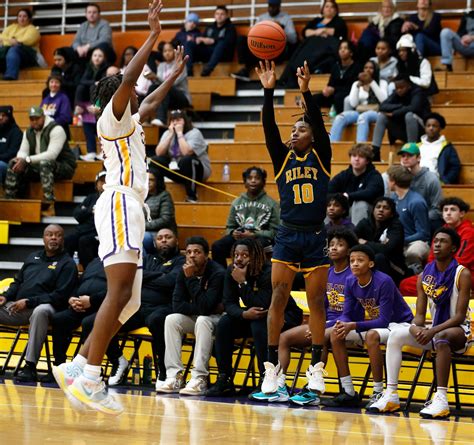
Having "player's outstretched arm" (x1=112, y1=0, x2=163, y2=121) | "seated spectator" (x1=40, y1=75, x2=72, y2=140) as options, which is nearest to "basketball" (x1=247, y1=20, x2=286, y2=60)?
"player's outstretched arm" (x1=112, y1=0, x2=163, y2=121)

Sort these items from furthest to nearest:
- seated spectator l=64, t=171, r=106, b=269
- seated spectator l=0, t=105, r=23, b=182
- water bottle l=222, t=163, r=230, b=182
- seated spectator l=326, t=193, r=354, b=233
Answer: seated spectator l=0, t=105, r=23, b=182, water bottle l=222, t=163, r=230, b=182, seated spectator l=64, t=171, r=106, b=269, seated spectator l=326, t=193, r=354, b=233

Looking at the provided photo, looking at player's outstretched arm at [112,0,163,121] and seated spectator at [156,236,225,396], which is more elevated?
player's outstretched arm at [112,0,163,121]

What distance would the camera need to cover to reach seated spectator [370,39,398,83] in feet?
42.0

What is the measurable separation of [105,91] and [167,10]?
35.5 ft

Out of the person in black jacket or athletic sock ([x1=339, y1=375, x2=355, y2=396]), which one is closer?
athletic sock ([x1=339, y1=375, x2=355, y2=396])

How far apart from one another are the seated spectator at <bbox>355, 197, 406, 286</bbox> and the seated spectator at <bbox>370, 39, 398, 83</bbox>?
3.68m

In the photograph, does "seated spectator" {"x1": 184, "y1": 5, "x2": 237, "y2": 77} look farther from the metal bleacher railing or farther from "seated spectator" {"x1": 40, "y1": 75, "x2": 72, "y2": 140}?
"seated spectator" {"x1": 40, "y1": 75, "x2": 72, "y2": 140}

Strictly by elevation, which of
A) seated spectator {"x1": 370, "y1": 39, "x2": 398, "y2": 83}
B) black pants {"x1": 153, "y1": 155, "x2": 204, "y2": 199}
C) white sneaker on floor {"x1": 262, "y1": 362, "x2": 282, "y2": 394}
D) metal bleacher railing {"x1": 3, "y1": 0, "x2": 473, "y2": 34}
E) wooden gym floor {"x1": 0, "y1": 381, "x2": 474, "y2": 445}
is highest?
metal bleacher railing {"x1": 3, "y1": 0, "x2": 473, "y2": 34}

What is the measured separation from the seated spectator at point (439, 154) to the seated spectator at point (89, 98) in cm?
427

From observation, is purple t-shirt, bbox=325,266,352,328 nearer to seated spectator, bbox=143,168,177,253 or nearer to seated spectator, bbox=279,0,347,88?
seated spectator, bbox=143,168,177,253

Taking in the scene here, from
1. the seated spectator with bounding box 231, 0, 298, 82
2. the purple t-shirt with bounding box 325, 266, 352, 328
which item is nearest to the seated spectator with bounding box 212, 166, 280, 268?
the purple t-shirt with bounding box 325, 266, 352, 328

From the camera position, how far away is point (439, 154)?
10992 mm

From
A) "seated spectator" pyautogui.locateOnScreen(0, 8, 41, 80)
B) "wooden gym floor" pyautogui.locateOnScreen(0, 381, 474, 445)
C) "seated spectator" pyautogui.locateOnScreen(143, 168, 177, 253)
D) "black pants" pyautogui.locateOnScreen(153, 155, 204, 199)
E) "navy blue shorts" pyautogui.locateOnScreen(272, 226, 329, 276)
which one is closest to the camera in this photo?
"wooden gym floor" pyautogui.locateOnScreen(0, 381, 474, 445)

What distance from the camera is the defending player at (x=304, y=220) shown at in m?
7.37
